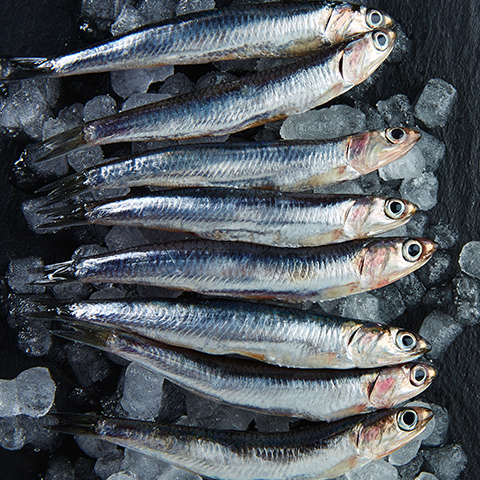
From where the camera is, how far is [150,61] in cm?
239

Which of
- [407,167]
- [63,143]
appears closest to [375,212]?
[407,167]

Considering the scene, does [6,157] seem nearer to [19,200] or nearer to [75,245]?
[19,200]

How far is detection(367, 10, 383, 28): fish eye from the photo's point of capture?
2365 millimetres

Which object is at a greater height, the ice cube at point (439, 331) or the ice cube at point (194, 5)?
the ice cube at point (194, 5)

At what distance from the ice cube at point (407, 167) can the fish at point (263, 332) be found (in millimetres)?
776

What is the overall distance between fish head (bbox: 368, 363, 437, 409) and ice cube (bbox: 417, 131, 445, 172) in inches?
40.2

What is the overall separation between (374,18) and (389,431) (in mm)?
1840

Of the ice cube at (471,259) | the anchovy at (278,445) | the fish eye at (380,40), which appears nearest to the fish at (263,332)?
the anchovy at (278,445)

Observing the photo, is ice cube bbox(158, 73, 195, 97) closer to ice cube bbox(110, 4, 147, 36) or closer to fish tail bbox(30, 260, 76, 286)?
ice cube bbox(110, 4, 147, 36)

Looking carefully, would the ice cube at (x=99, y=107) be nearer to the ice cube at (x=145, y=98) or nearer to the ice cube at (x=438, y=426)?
the ice cube at (x=145, y=98)

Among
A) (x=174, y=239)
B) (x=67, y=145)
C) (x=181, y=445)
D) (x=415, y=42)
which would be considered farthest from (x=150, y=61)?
(x=181, y=445)

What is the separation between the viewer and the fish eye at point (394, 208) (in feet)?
7.17

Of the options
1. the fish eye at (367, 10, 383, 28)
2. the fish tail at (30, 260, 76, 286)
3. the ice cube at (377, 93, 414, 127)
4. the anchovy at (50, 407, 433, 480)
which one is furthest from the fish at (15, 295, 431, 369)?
the fish eye at (367, 10, 383, 28)

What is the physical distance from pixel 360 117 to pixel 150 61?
104 cm
